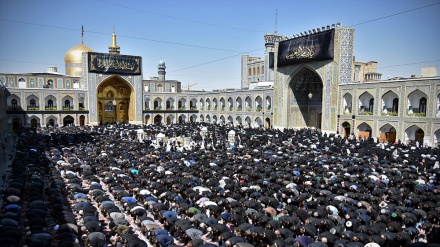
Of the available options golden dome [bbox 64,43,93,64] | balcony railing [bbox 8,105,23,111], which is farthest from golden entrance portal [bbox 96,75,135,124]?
balcony railing [bbox 8,105,23,111]

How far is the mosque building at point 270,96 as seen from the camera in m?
28.5

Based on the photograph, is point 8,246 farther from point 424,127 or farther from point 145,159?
point 424,127

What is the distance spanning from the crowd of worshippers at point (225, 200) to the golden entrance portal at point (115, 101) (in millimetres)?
28860

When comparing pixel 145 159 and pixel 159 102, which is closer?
pixel 145 159

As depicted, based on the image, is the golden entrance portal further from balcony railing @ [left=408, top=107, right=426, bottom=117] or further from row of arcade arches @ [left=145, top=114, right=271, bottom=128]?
balcony railing @ [left=408, top=107, right=426, bottom=117]

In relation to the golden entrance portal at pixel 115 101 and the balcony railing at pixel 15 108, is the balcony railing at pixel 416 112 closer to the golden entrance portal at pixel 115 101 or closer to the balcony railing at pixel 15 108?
the golden entrance portal at pixel 115 101

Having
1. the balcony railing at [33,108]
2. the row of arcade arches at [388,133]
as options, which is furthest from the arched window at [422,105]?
the balcony railing at [33,108]

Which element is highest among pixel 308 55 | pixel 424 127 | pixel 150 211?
pixel 308 55

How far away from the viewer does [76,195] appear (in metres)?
11.8

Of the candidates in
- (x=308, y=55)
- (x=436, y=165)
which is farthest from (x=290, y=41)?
(x=436, y=165)

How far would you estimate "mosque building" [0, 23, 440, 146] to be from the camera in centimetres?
2852

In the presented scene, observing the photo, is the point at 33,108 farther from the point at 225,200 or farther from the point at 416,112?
the point at 416,112

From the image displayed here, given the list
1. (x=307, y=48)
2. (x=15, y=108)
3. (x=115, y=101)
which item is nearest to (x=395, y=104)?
(x=307, y=48)

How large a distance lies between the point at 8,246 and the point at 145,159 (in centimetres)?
1069
